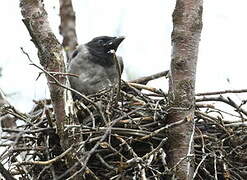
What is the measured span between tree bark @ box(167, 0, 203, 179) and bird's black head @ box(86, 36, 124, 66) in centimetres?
220

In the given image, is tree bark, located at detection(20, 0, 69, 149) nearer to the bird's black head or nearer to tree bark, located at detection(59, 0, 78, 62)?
the bird's black head

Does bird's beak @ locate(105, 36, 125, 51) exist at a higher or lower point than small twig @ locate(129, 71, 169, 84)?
higher

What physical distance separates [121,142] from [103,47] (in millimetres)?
2503

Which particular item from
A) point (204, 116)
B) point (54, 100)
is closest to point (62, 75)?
A: point (54, 100)

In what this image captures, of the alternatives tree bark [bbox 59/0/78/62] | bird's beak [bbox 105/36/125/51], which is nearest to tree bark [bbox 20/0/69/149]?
bird's beak [bbox 105/36/125/51]

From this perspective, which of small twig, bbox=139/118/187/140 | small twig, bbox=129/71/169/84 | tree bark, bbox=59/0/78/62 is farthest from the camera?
tree bark, bbox=59/0/78/62

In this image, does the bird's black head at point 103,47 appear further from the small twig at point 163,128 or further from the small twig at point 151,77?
the small twig at point 163,128

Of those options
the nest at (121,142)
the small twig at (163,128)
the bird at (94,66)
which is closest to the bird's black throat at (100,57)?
the bird at (94,66)

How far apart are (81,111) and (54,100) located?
55 centimetres

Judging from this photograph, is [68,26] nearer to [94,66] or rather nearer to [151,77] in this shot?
[94,66]

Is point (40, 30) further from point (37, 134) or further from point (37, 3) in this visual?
point (37, 134)

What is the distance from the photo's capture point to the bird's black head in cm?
581

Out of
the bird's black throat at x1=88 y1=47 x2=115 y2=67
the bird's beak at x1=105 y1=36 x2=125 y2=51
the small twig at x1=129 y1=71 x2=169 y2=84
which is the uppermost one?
the bird's beak at x1=105 y1=36 x2=125 y2=51

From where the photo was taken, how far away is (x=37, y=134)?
12.1ft
